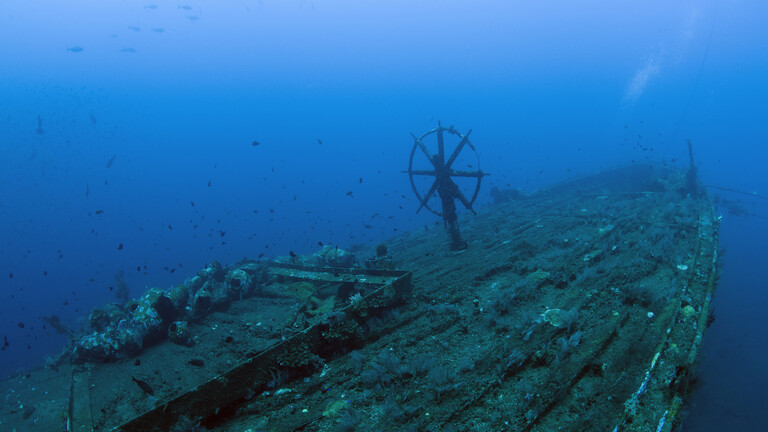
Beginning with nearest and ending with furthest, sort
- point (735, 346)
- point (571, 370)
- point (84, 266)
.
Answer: point (571, 370) < point (735, 346) < point (84, 266)

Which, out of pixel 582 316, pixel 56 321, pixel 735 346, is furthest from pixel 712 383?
pixel 56 321

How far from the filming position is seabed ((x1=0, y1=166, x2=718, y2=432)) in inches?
175

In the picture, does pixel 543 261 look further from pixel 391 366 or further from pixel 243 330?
pixel 243 330

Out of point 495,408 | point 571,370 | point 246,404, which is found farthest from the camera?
point 246,404

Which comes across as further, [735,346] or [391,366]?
[735,346]

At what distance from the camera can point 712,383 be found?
20.9 feet

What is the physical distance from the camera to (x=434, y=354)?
6.00 metres

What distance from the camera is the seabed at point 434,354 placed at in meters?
4.46

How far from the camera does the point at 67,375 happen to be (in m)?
8.41

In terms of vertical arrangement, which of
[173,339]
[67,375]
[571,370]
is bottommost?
[67,375]

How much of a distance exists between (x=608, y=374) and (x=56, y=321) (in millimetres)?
20056

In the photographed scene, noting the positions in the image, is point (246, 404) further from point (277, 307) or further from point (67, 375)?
point (67, 375)

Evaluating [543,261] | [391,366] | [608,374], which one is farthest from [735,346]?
[391,366]

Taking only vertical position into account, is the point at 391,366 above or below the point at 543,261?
below
